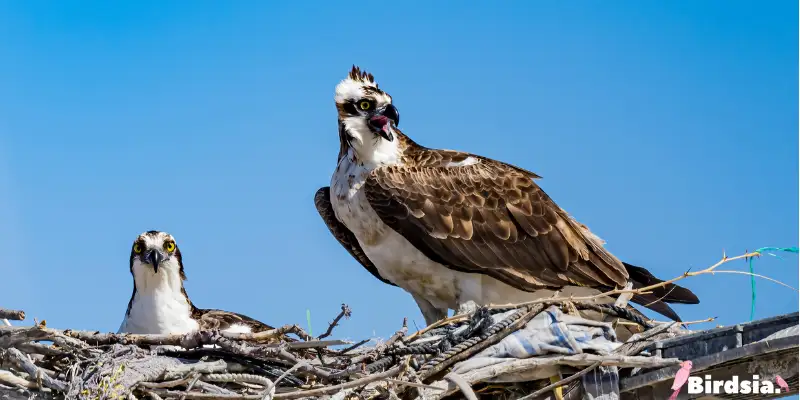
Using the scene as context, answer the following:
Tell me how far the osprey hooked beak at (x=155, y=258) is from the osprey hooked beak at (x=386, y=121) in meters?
1.70

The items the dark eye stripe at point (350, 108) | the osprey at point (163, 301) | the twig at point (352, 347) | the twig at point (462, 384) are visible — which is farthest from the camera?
the dark eye stripe at point (350, 108)

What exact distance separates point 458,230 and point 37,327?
3.05m

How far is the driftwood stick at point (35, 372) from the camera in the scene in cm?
634

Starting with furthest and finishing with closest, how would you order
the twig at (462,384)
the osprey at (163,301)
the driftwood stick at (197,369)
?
the osprey at (163,301), the driftwood stick at (197,369), the twig at (462,384)

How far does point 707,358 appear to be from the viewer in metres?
6.11

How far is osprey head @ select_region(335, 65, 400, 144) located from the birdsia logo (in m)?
3.09

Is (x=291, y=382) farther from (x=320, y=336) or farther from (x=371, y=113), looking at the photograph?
(x=371, y=113)

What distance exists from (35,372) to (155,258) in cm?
224

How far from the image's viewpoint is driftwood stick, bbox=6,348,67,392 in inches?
250

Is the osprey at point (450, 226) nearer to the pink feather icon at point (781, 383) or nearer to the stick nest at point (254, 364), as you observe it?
the stick nest at point (254, 364)

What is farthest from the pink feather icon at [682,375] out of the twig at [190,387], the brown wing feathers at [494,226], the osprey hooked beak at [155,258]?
the osprey hooked beak at [155,258]

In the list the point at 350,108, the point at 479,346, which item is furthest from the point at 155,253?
the point at 479,346

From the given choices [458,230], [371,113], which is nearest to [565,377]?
[458,230]

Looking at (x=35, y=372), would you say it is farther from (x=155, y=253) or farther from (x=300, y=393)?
(x=155, y=253)
